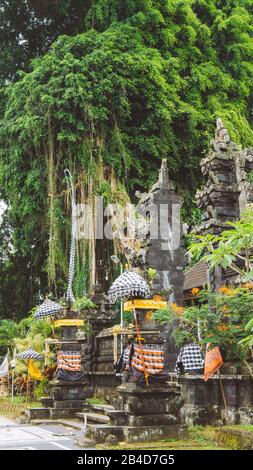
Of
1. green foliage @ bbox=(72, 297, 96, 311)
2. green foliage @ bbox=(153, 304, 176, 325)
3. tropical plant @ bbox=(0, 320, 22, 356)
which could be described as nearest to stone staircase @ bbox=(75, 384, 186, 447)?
green foliage @ bbox=(153, 304, 176, 325)

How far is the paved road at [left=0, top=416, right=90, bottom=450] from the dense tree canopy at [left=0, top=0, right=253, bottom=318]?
773 cm

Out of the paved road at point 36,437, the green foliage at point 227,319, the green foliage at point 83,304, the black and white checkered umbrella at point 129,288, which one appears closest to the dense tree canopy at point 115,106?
the green foliage at point 83,304

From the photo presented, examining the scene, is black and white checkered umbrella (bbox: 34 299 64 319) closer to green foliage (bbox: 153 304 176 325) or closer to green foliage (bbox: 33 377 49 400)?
green foliage (bbox: 33 377 49 400)

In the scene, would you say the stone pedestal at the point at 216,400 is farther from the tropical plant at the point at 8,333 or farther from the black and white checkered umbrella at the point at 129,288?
the tropical plant at the point at 8,333

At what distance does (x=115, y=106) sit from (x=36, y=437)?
12.6 metres

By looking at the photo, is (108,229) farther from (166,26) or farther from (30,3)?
(30,3)

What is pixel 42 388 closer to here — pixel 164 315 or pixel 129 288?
pixel 164 315

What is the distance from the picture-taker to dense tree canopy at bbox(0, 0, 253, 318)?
62.5 feet

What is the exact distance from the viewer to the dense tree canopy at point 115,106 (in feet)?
62.5

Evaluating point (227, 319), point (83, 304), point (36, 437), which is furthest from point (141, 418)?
point (83, 304)

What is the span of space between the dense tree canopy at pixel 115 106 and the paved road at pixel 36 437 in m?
7.73

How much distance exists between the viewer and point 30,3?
23.0 metres
